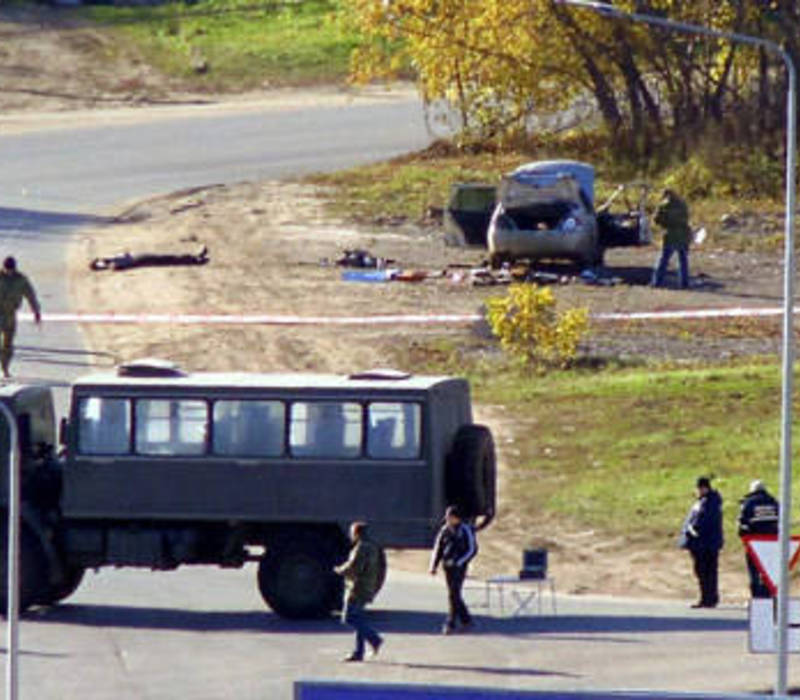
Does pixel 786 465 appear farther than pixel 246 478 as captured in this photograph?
No

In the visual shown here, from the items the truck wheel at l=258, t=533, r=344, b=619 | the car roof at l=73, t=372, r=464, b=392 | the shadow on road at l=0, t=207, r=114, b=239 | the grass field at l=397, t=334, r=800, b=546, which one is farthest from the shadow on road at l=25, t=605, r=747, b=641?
the shadow on road at l=0, t=207, r=114, b=239

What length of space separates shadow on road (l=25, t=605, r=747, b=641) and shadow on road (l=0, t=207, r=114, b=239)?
2282cm

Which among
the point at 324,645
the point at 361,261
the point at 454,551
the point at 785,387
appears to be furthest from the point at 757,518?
the point at 361,261

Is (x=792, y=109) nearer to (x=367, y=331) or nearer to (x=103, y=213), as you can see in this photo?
(x=367, y=331)

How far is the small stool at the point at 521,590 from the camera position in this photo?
24.6 m

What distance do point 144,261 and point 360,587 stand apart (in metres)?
21.8

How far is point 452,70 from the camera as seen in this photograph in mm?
54781

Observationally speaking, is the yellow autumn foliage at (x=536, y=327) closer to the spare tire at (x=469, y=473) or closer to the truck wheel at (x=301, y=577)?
the spare tire at (x=469, y=473)

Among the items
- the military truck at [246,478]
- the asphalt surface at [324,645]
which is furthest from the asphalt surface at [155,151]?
the military truck at [246,478]

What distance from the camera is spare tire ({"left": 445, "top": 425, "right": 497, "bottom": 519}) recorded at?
2408 cm

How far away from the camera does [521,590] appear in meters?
25.4

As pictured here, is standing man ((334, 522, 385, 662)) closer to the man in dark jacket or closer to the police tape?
the man in dark jacket

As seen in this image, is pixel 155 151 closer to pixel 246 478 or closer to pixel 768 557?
pixel 246 478

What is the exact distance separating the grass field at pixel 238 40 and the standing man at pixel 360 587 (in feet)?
139
